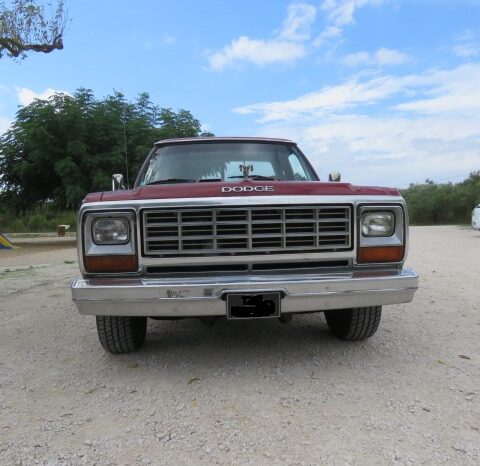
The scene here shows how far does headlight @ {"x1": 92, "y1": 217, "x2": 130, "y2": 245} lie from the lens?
3031 millimetres

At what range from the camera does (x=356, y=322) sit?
370 centimetres

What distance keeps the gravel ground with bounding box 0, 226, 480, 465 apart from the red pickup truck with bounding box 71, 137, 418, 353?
20.8 inches

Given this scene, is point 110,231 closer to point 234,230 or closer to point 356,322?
point 234,230

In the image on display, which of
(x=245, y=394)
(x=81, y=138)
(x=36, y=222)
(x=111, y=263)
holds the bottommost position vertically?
(x=245, y=394)

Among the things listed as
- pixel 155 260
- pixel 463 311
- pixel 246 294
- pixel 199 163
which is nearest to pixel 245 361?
pixel 246 294

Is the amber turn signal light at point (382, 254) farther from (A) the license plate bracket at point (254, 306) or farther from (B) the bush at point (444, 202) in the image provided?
(B) the bush at point (444, 202)

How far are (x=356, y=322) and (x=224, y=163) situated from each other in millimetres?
1854

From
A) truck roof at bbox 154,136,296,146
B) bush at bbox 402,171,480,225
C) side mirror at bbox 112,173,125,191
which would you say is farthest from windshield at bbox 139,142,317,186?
bush at bbox 402,171,480,225

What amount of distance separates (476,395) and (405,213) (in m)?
1.21

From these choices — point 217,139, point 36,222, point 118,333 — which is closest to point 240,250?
point 118,333

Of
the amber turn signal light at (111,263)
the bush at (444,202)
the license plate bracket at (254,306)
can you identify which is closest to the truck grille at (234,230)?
the amber turn signal light at (111,263)

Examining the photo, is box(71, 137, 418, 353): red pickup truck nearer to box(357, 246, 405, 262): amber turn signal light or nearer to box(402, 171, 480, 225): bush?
box(357, 246, 405, 262): amber turn signal light

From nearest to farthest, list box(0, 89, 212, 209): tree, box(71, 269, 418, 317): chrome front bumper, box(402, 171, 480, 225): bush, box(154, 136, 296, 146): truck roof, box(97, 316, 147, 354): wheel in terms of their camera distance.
→ box(71, 269, 418, 317): chrome front bumper < box(97, 316, 147, 354): wheel < box(154, 136, 296, 146): truck roof < box(0, 89, 212, 209): tree < box(402, 171, 480, 225): bush

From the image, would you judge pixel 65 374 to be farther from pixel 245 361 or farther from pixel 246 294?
pixel 246 294
